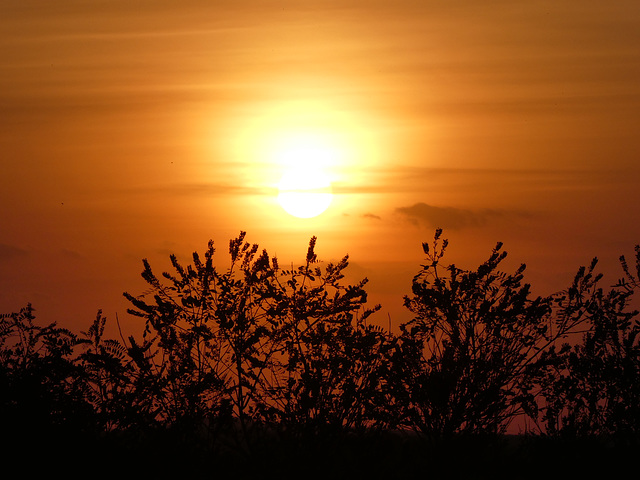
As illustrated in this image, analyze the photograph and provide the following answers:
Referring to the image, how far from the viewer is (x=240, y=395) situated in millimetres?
18297

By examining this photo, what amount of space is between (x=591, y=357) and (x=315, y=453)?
8.51m

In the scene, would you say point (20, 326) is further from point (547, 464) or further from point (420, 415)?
point (547, 464)

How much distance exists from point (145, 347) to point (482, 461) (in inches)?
261

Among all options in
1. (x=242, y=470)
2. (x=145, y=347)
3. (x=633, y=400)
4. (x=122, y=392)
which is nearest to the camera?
(x=242, y=470)

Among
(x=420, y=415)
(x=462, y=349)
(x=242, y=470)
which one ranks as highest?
(x=462, y=349)

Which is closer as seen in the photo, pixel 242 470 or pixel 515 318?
pixel 242 470

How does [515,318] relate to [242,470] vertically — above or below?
above

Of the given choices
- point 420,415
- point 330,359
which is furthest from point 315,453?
point 420,415

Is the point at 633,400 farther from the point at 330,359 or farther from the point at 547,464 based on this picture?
the point at 330,359

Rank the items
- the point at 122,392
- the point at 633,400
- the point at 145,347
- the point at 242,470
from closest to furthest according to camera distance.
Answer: the point at 242,470 < the point at 122,392 < the point at 145,347 < the point at 633,400

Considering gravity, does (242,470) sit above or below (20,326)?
below

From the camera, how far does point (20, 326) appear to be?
1906cm

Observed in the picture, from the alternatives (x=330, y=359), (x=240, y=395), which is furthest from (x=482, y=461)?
(x=240, y=395)

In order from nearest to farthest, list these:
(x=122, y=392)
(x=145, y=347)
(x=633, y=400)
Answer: (x=122, y=392)
(x=145, y=347)
(x=633, y=400)
